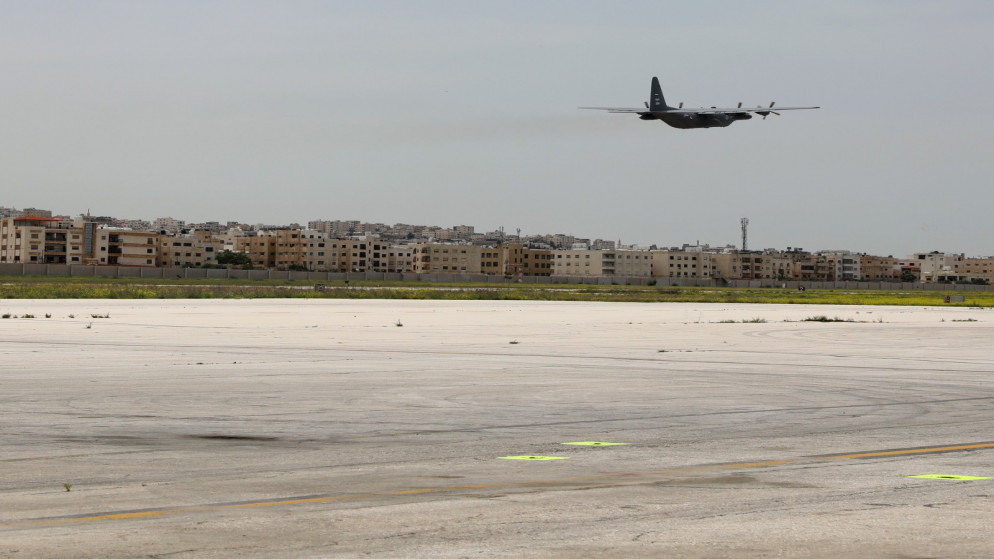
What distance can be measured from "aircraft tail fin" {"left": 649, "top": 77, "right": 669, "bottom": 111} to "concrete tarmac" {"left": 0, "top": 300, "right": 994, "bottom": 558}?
65480mm

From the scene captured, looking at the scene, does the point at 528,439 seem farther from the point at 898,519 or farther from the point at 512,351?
the point at 512,351

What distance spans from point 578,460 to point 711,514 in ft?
10.8

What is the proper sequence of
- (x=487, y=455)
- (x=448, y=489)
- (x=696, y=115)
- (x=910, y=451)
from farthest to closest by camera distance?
(x=696, y=115), (x=910, y=451), (x=487, y=455), (x=448, y=489)

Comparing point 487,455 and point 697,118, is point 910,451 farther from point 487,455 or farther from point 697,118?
point 697,118

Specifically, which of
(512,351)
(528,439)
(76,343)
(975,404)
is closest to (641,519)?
(528,439)

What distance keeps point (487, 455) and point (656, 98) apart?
3493 inches

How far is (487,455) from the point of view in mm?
12859

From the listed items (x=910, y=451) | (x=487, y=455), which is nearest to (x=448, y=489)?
(x=487, y=455)

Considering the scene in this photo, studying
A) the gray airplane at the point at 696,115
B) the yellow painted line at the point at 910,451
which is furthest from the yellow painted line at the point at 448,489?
the gray airplane at the point at 696,115

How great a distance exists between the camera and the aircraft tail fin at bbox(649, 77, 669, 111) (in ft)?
307

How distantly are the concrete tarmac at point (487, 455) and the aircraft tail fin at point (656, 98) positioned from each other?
215ft

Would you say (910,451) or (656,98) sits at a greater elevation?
(656,98)

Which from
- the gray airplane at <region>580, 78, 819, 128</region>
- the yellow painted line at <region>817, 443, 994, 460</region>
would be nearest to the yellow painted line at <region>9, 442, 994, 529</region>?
the yellow painted line at <region>817, 443, 994, 460</region>

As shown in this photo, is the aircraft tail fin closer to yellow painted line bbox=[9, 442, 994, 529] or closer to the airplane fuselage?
the airplane fuselage
